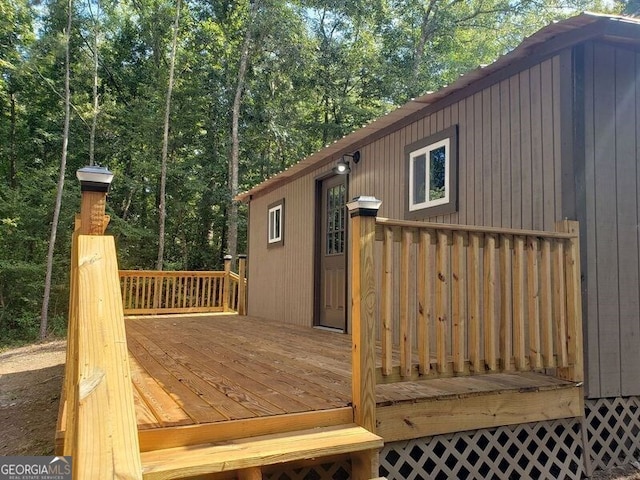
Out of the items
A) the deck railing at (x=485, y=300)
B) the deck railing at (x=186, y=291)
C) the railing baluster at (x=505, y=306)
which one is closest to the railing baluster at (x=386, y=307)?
the deck railing at (x=485, y=300)

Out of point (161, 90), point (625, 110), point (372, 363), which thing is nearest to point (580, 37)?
point (625, 110)

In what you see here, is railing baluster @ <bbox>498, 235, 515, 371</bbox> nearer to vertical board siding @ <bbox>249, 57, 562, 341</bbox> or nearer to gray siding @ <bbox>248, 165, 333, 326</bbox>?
vertical board siding @ <bbox>249, 57, 562, 341</bbox>

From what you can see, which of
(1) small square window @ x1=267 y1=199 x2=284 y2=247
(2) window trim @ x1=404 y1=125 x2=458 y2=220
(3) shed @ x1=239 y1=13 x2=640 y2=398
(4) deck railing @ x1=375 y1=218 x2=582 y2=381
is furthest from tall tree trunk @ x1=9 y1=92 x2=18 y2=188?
(4) deck railing @ x1=375 y1=218 x2=582 y2=381

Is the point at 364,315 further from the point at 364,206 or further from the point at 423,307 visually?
the point at 364,206

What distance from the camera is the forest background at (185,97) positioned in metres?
12.5

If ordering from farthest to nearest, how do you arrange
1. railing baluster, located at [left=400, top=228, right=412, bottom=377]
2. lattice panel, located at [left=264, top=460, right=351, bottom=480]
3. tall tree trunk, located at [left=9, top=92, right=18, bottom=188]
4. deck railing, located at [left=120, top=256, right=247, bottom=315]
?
tall tree trunk, located at [left=9, top=92, right=18, bottom=188] < deck railing, located at [left=120, top=256, right=247, bottom=315] < railing baluster, located at [left=400, top=228, right=412, bottom=377] < lattice panel, located at [left=264, top=460, right=351, bottom=480]

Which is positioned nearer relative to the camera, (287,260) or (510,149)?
(510,149)

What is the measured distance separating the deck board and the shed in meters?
0.69

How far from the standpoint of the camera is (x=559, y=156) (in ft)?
9.70

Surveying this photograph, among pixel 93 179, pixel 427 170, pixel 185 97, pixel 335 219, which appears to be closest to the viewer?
pixel 93 179

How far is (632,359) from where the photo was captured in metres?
2.96

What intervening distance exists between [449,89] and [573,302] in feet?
6.41

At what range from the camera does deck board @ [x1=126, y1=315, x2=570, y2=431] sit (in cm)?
206

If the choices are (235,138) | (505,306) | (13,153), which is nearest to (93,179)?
(505,306)
